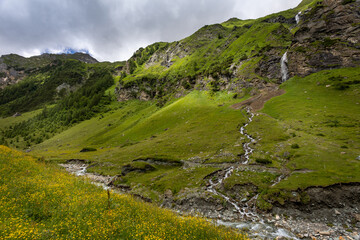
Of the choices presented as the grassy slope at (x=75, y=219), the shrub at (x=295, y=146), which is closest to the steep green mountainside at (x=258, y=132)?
the shrub at (x=295, y=146)

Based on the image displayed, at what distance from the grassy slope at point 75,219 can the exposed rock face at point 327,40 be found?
9708 centimetres

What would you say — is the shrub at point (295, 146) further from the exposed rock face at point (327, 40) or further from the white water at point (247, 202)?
the exposed rock face at point (327, 40)

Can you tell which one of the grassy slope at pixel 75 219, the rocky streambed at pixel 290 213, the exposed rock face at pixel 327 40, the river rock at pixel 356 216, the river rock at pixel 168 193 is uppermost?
the exposed rock face at pixel 327 40

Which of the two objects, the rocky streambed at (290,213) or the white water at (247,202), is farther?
the white water at (247,202)

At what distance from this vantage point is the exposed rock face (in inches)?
2766

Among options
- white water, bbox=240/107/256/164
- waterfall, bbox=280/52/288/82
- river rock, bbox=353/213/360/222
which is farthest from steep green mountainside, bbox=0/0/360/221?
river rock, bbox=353/213/360/222

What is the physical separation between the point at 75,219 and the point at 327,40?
383 ft

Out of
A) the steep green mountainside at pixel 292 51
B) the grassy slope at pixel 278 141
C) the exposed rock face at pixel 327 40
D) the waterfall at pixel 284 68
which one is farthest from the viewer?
the waterfall at pixel 284 68

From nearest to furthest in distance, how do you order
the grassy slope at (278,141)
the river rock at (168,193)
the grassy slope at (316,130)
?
the grassy slope at (316,130)
the grassy slope at (278,141)
the river rock at (168,193)

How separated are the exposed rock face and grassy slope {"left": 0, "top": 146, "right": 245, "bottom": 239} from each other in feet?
318

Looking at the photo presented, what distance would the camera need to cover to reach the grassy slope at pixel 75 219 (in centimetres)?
866

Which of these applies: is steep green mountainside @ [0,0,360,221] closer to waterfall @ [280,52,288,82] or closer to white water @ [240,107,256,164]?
white water @ [240,107,256,164]

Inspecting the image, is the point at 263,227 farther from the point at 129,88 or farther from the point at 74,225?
the point at 129,88

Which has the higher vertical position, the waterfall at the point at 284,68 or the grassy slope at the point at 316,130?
the waterfall at the point at 284,68
